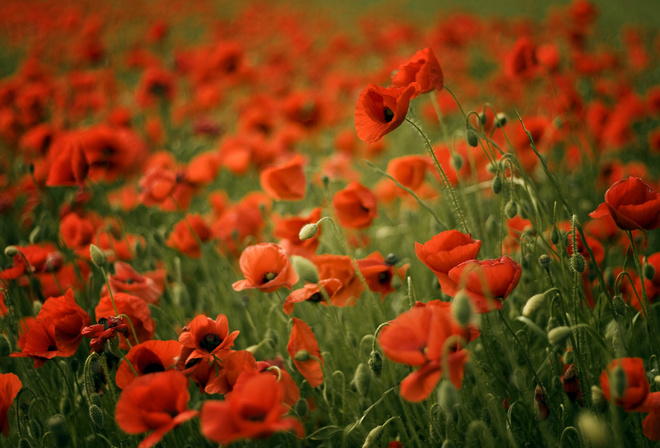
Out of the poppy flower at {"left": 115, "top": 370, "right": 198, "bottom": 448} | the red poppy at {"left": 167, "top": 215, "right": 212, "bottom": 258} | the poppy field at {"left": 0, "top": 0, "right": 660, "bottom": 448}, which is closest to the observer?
the poppy flower at {"left": 115, "top": 370, "right": 198, "bottom": 448}

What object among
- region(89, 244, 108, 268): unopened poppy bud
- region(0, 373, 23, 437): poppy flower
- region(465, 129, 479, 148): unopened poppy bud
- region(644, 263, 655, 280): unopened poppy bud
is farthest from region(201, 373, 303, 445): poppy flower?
region(644, 263, 655, 280): unopened poppy bud

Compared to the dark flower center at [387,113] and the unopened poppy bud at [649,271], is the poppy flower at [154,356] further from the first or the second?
the unopened poppy bud at [649,271]

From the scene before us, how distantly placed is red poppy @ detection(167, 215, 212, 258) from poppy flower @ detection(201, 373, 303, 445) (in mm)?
1151

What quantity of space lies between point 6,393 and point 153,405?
1.33ft

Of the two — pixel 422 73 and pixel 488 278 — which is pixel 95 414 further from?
pixel 422 73

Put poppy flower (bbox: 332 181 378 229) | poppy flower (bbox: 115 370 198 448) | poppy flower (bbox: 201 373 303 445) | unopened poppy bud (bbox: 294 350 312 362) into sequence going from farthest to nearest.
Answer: poppy flower (bbox: 332 181 378 229)
unopened poppy bud (bbox: 294 350 312 362)
poppy flower (bbox: 115 370 198 448)
poppy flower (bbox: 201 373 303 445)

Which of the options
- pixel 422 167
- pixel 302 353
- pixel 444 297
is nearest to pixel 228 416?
pixel 302 353

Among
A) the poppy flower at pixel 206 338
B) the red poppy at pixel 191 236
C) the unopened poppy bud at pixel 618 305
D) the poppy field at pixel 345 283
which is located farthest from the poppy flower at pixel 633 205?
the red poppy at pixel 191 236

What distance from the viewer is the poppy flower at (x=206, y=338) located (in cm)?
108

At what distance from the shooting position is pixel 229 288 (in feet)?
6.45

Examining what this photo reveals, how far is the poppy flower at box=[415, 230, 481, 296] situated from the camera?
0.98 m

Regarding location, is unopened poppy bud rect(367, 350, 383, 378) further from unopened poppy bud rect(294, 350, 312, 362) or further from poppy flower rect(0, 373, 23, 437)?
poppy flower rect(0, 373, 23, 437)

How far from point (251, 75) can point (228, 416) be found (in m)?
3.54

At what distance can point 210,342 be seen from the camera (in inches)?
45.4
